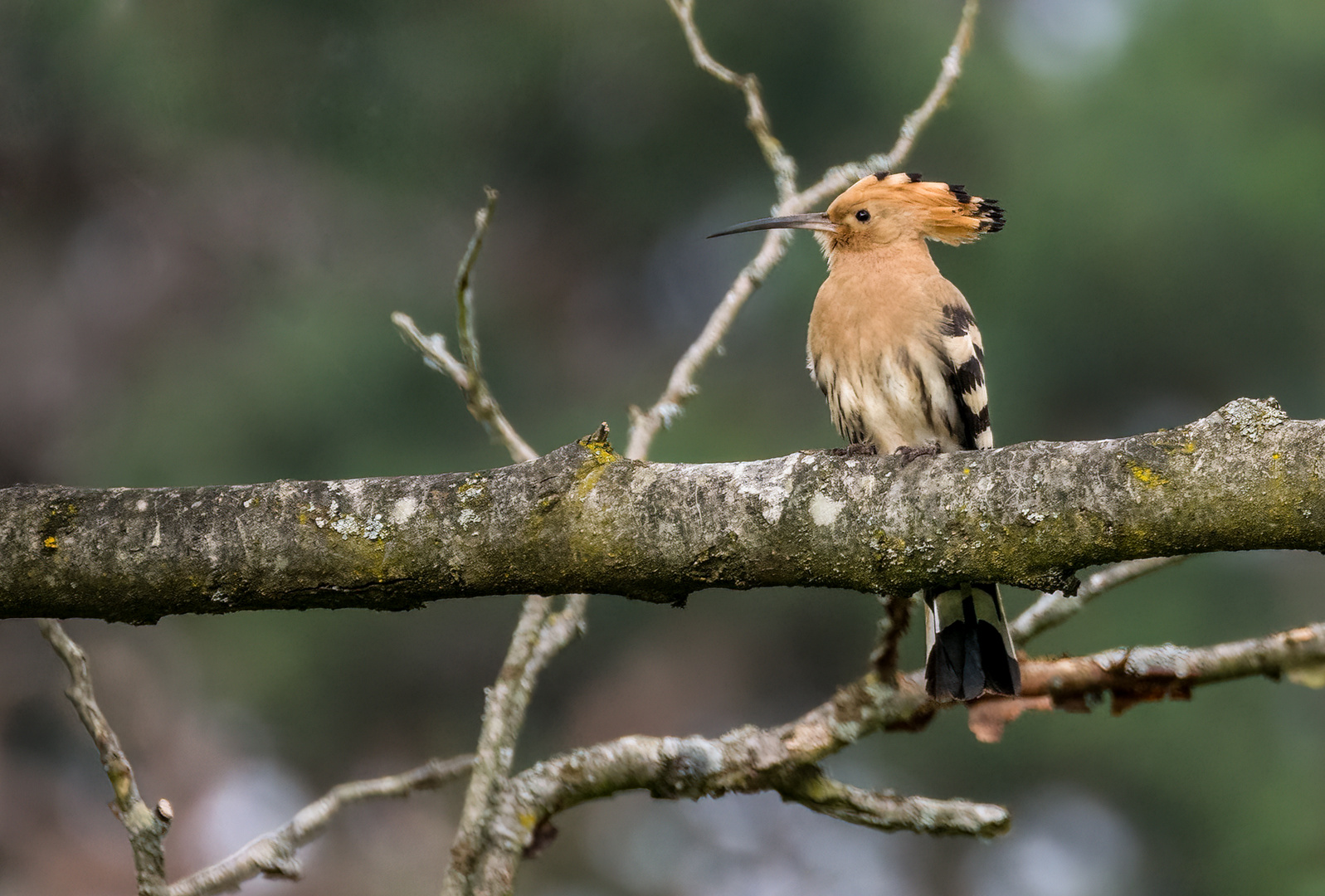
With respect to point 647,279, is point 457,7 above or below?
above

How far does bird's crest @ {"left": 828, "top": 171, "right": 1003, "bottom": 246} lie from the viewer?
2234 millimetres

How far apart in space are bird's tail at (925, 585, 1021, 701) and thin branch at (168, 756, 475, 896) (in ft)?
1.97

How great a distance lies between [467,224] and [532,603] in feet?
11.9

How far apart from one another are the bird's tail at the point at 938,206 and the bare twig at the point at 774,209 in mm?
47

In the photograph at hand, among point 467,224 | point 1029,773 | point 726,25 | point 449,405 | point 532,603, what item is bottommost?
point 532,603

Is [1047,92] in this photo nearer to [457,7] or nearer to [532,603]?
[457,7]

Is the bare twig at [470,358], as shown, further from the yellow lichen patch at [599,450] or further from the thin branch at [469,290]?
the yellow lichen patch at [599,450]

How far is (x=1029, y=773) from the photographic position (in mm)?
4449

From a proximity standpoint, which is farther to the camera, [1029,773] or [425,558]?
[1029,773]

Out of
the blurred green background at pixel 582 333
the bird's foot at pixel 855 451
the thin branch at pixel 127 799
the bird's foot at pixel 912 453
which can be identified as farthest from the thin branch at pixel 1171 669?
the blurred green background at pixel 582 333

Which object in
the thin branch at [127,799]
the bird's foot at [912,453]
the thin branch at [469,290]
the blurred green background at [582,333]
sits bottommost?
the thin branch at [127,799]

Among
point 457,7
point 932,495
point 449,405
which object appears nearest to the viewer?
point 932,495

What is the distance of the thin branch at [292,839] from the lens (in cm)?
151

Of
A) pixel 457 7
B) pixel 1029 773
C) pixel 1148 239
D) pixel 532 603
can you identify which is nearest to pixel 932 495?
pixel 532 603
